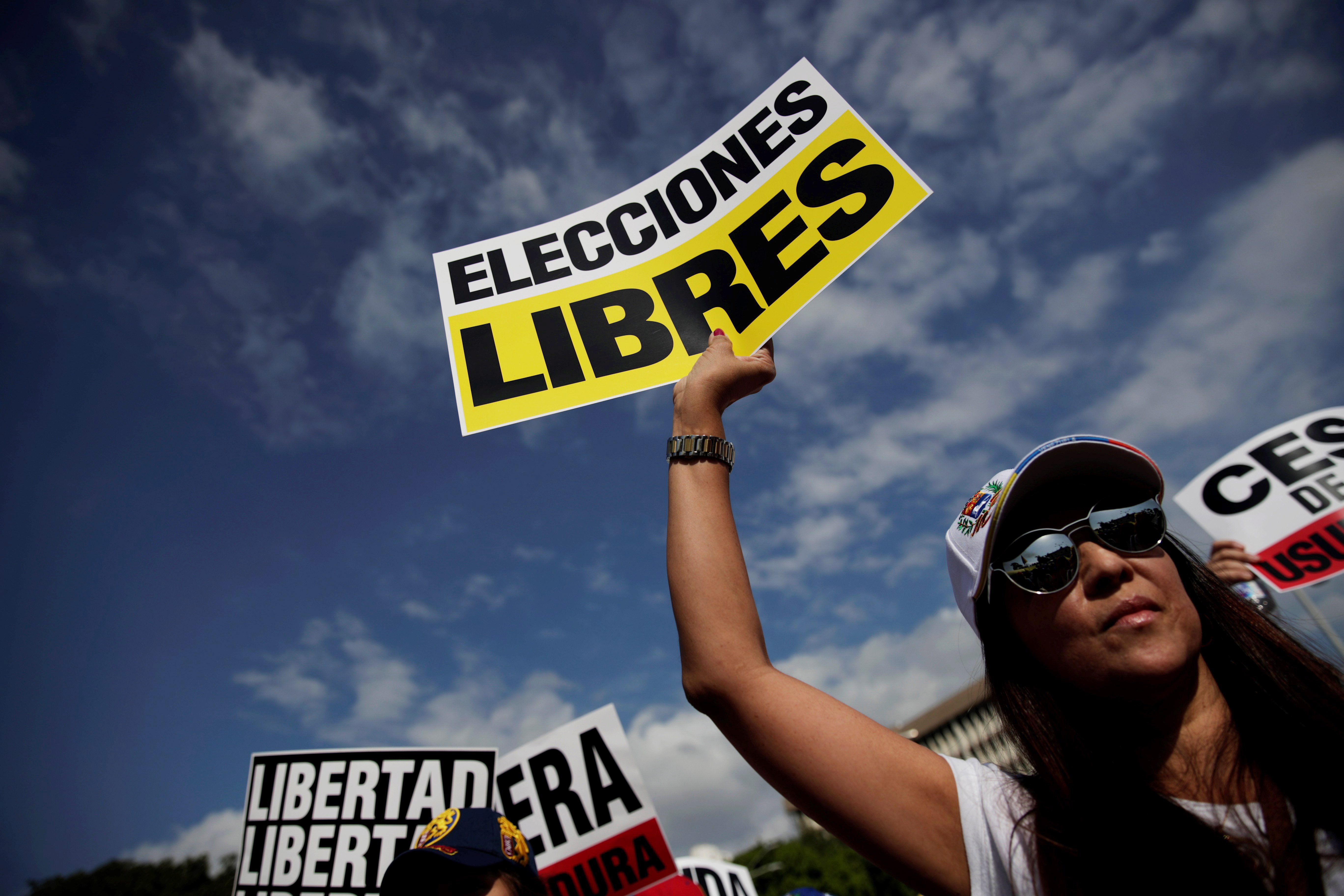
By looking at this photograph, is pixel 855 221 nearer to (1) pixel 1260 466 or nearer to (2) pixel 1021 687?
(2) pixel 1021 687

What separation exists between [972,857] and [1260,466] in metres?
7.62

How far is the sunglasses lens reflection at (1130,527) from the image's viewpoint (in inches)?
58.9

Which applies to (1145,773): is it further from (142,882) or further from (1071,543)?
(142,882)

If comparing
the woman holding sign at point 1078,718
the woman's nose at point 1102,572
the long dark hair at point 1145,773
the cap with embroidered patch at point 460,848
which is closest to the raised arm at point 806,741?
the woman holding sign at point 1078,718

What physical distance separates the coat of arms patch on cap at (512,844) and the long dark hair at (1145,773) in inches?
93.3

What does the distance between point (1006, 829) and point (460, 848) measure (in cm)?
244

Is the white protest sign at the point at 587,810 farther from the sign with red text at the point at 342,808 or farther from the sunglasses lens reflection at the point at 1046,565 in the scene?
the sunglasses lens reflection at the point at 1046,565

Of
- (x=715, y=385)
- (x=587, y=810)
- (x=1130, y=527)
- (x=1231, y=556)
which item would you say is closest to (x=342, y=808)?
(x=587, y=810)

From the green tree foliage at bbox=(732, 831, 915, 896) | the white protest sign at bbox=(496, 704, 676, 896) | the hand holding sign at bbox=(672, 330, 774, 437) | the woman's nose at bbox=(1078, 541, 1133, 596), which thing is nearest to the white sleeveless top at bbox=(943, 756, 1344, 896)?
the woman's nose at bbox=(1078, 541, 1133, 596)

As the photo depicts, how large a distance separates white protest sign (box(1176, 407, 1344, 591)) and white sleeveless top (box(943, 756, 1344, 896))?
6.26 m

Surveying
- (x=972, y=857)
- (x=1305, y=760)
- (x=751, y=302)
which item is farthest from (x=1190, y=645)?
(x=751, y=302)

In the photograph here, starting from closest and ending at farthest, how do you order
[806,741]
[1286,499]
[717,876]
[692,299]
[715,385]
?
[806,741] → [715,385] → [692,299] → [1286,499] → [717,876]

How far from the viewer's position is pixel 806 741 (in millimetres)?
1261

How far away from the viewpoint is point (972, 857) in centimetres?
128
